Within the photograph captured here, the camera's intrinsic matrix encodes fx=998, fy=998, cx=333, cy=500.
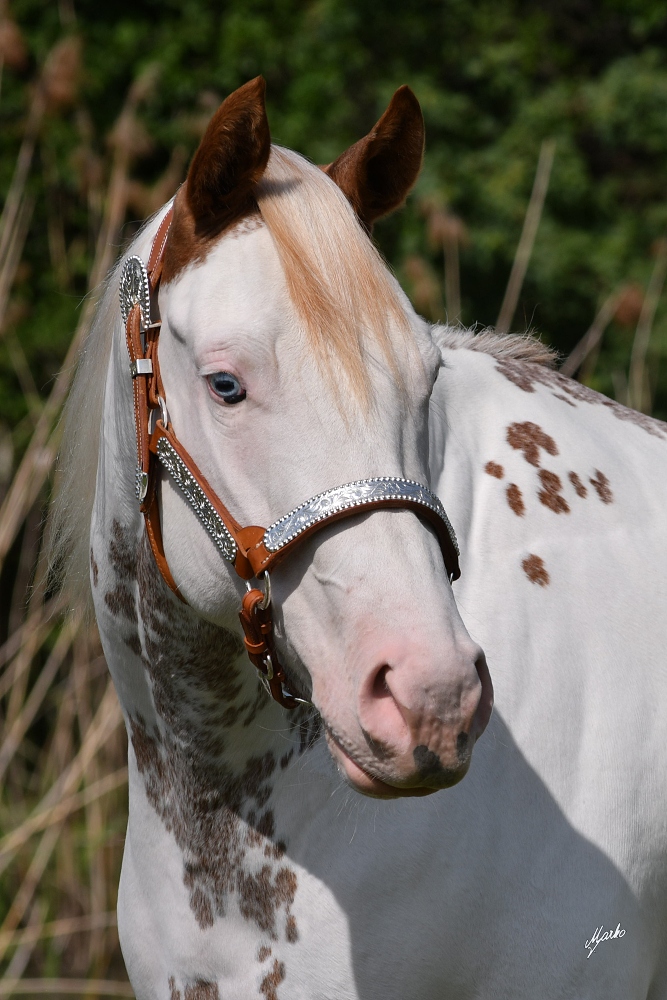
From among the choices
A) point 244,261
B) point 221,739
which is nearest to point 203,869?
point 221,739

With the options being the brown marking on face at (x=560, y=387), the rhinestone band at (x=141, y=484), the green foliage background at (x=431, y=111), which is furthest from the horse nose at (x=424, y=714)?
the green foliage background at (x=431, y=111)

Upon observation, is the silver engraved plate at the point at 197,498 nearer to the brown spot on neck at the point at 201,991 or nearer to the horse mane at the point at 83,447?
the horse mane at the point at 83,447

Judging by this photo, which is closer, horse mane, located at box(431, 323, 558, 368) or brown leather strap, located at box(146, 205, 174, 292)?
brown leather strap, located at box(146, 205, 174, 292)

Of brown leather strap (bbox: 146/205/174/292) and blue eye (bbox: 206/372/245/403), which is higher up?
brown leather strap (bbox: 146/205/174/292)

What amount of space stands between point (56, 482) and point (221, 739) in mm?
943

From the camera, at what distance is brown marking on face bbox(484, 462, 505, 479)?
2.11 meters

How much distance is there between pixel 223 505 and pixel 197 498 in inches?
2.4

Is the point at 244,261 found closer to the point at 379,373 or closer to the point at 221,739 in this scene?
the point at 379,373

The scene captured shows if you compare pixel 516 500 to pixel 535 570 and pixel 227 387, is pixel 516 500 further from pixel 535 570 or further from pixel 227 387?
pixel 227 387

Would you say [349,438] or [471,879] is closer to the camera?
[349,438]

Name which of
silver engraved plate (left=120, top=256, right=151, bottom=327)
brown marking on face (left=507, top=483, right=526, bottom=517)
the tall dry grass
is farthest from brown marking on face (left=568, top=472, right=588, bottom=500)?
the tall dry grass

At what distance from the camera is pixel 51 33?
6.77 metres

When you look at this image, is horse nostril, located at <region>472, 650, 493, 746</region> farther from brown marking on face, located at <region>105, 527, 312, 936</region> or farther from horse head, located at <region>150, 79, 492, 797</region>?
brown marking on face, located at <region>105, 527, 312, 936</region>

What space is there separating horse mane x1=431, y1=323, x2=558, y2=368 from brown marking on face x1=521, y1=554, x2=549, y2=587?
22.8 inches
